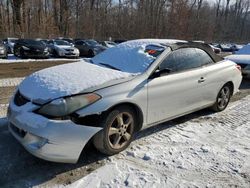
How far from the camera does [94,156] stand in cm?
385

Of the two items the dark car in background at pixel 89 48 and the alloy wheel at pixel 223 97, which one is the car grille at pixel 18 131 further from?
the dark car in background at pixel 89 48

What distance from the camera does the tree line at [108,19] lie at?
3819 cm

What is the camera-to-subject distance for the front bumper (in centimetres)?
319

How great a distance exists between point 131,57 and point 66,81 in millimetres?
1284

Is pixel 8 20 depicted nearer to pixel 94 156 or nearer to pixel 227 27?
pixel 94 156

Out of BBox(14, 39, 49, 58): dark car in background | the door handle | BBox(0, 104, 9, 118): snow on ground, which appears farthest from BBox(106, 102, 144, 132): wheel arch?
BBox(14, 39, 49, 58): dark car in background

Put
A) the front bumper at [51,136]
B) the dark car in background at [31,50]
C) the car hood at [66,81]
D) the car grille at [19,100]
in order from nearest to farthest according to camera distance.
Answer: the front bumper at [51,136], the car hood at [66,81], the car grille at [19,100], the dark car in background at [31,50]

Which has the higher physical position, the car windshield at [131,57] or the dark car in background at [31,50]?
the car windshield at [131,57]

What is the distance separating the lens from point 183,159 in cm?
385

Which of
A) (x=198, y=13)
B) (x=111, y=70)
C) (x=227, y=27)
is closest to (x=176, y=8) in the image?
(x=198, y=13)

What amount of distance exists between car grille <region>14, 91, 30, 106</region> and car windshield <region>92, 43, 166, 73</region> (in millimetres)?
1408

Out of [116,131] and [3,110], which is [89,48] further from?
[116,131]

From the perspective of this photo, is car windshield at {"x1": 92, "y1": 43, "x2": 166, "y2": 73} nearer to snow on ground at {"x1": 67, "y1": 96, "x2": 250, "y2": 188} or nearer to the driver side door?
the driver side door

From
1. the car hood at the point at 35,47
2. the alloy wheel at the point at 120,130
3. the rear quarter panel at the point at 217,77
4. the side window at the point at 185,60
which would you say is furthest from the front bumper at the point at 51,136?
the car hood at the point at 35,47
